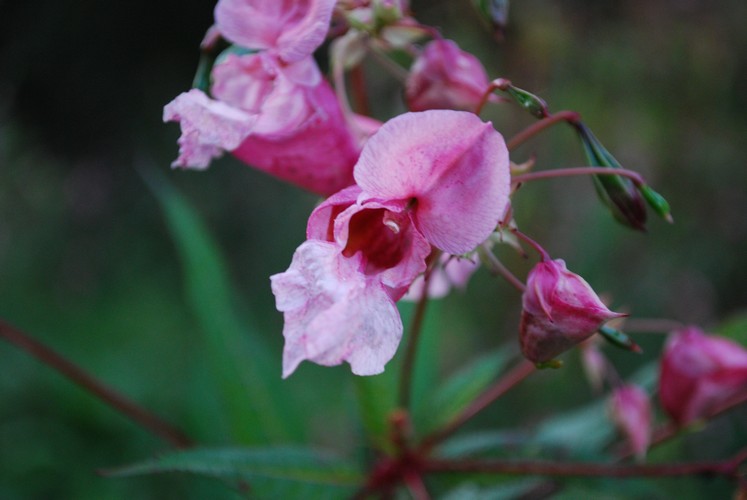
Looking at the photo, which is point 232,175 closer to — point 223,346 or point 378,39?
point 223,346

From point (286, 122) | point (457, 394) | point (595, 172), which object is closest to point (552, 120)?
point (595, 172)

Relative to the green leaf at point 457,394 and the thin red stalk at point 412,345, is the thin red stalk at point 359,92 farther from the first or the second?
the green leaf at point 457,394

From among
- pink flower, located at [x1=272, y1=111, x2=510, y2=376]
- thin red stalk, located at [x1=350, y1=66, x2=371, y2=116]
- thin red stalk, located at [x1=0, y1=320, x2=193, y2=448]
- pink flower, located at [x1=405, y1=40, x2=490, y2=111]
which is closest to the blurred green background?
thin red stalk, located at [x1=0, y1=320, x2=193, y2=448]

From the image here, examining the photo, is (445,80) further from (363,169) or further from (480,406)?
(480,406)

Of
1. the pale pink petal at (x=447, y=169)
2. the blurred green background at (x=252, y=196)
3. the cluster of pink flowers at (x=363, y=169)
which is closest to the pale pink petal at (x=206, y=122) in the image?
the cluster of pink flowers at (x=363, y=169)

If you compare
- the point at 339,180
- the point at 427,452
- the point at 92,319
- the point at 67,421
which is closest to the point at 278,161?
the point at 339,180

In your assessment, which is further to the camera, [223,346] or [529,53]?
[529,53]
